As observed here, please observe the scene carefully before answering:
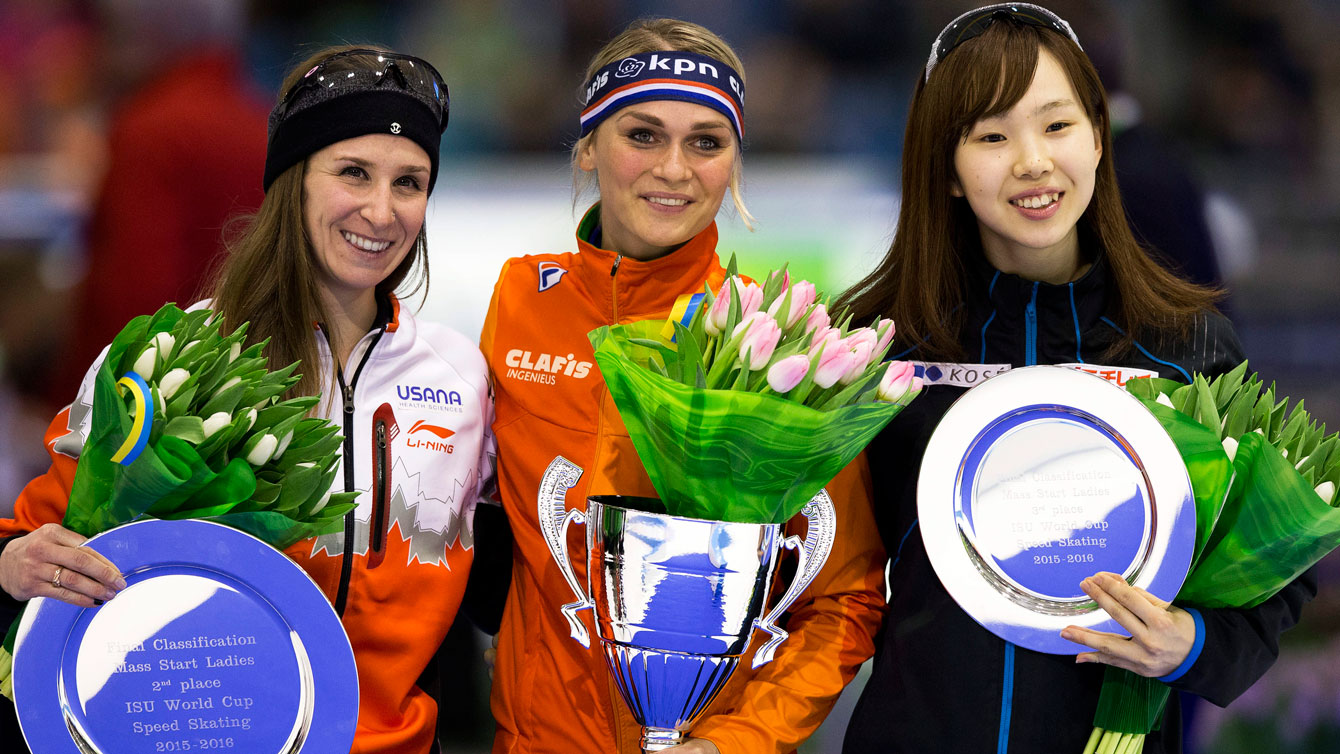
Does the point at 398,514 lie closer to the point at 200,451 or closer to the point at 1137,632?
the point at 200,451

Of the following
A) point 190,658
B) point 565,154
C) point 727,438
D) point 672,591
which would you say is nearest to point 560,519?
point 672,591

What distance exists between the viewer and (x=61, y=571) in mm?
1639

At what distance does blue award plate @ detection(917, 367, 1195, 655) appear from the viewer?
5.59 ft

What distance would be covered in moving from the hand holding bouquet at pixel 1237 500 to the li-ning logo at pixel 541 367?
0.86m

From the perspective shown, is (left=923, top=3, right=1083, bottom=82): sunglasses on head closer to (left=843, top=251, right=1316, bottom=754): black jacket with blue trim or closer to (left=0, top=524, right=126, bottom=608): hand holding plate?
(left=843, top=251, right=1316, bottom=754): black jacket with blue trim

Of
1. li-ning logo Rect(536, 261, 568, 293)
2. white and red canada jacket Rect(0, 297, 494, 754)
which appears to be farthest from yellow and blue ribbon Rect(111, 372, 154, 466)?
li-ning logo Rect(536, 261, 568, 293)

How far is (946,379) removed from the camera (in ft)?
6.56

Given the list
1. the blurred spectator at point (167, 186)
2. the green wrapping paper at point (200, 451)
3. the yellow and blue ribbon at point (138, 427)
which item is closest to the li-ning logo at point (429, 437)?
the green wrapping paper at point (200, 451)

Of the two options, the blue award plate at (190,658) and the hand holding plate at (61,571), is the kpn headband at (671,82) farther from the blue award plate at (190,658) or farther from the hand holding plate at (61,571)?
the hand holding plate at (61,571)

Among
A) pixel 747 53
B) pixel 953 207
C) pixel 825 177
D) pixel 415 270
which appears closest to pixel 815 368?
pixel 953 207

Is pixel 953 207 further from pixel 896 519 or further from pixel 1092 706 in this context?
pixel 1092 706

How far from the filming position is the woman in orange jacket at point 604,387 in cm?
200

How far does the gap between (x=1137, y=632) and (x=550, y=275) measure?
1.10 meters

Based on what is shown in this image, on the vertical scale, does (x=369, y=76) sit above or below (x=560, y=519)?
above
